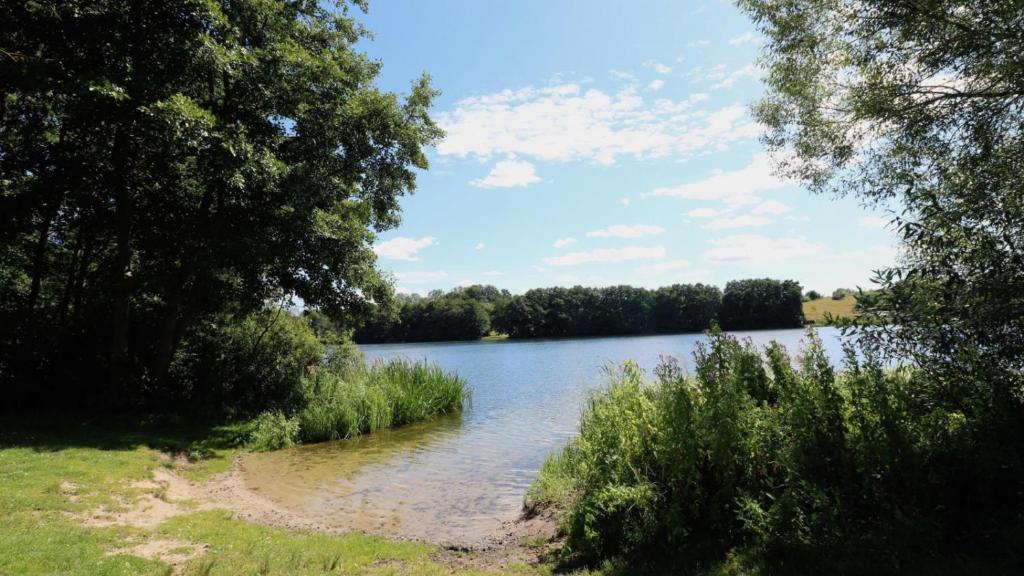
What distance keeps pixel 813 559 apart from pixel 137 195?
18.1m

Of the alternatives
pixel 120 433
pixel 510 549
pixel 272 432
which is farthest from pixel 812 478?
pixel 120 433

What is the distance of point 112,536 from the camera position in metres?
6.96

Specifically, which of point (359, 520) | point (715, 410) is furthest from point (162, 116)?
point (715, 410)

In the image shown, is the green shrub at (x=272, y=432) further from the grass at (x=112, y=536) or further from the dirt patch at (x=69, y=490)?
the dirt patch at (x=69, y=490)

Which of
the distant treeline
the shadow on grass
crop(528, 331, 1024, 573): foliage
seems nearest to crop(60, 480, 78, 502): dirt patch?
the shadow on grass

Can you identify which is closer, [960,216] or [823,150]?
[960,216]

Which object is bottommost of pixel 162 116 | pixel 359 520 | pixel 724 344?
pixel 359 520

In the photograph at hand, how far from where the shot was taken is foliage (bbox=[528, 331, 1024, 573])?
15.8ft

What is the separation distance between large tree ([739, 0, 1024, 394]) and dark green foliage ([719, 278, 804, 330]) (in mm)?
92813

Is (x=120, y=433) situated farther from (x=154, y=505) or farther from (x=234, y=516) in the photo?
(x=234, y=516)

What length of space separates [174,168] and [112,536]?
11.4m

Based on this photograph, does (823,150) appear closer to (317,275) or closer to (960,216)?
(960,216)

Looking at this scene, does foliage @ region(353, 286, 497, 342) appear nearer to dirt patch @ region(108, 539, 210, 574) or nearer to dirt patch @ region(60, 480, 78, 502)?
dirt patch @ region(60, 480, 78, 502)

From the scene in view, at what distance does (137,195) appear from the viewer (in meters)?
15.2
